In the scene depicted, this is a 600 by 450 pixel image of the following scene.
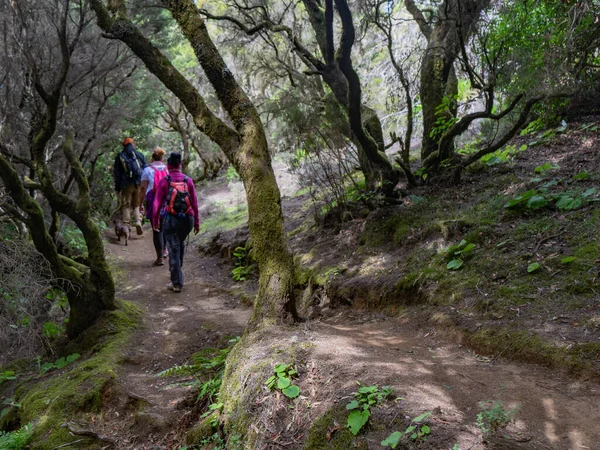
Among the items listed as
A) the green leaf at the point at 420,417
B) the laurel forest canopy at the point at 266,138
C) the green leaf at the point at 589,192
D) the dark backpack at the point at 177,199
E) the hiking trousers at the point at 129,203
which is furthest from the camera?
the hiking trousers at the point at 129,203

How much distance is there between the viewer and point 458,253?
5.38 m

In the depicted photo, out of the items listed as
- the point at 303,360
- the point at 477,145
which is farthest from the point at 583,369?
the point at 477,145

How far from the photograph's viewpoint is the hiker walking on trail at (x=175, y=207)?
7254 millimetres

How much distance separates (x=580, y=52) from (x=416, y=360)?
5.74 m

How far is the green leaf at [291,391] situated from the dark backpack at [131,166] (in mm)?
8449

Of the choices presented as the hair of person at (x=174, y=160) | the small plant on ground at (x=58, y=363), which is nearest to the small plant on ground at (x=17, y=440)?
the small plant on ground at (x=58, y=363)

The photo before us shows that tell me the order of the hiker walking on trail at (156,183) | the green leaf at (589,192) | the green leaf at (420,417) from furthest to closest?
the hiker walking on trail at (156,183), the green leaf at (589,192), the green leaf at (420,417)

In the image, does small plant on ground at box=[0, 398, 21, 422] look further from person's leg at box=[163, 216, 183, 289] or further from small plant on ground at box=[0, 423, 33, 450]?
person's leg at box=[163, 216, 183, 289]

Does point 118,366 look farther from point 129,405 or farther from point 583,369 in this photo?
point 583,369

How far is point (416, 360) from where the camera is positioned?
3539 mm

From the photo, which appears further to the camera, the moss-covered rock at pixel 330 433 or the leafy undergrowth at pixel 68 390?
the leafy undergrowth at pixel 68 390

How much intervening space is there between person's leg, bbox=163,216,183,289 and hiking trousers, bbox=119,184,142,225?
368 centimetres

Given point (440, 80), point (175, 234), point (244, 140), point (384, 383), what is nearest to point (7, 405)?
point (175, 234)

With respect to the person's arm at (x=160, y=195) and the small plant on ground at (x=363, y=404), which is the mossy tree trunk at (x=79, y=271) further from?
the small plant on ground at (x=363, y=404)
